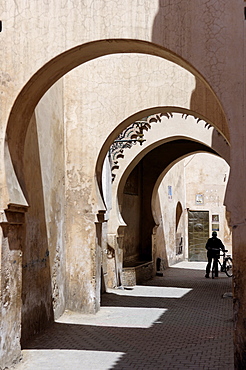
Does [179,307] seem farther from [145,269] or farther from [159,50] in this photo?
[159,50]

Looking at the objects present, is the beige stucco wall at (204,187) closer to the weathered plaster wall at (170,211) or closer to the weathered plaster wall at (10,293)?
the weathered plaster wall at (170,211)

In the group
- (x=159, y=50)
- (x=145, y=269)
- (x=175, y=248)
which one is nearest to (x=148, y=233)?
(x=145, y=269)

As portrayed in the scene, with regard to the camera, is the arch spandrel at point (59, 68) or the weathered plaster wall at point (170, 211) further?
the weathered plaster wall at point (170, 211)

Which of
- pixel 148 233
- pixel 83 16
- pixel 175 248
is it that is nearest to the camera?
pixel 83 16

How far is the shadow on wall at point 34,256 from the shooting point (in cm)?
794

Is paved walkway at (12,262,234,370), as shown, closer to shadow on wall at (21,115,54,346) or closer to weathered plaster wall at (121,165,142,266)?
shadow on wall at (21,115,54,346)

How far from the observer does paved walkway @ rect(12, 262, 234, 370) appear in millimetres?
6824

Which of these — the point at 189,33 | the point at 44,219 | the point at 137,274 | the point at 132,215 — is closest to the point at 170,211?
the point at 132,215

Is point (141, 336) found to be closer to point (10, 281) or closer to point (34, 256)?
point (34, 256)

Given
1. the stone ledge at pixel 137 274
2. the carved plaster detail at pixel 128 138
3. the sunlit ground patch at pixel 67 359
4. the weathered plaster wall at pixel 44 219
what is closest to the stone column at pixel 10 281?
the sunlit ground patch at pixel 67 359

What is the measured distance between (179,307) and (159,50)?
690cm

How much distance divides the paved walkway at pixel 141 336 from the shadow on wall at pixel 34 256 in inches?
11.3

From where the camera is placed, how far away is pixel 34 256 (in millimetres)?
8391

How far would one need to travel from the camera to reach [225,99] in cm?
581
